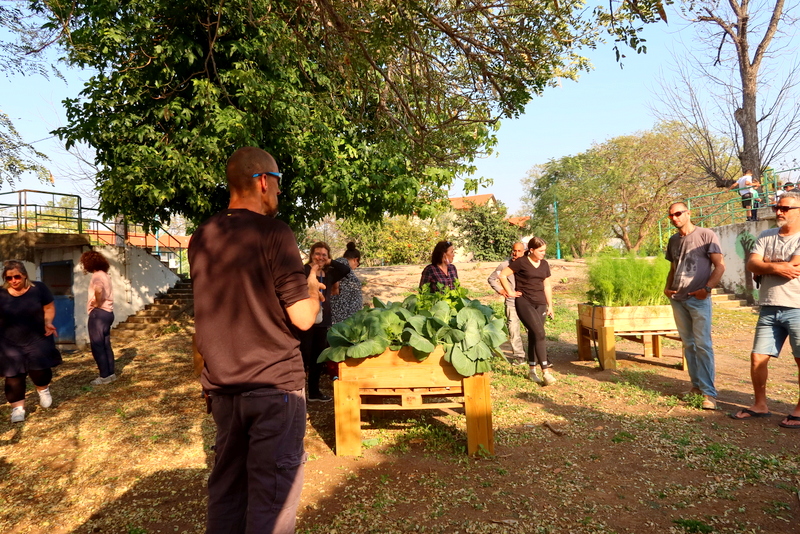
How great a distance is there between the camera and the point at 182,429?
5527 millimetres

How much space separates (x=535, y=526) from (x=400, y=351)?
165cm

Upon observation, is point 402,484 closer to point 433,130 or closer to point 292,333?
point 292,333

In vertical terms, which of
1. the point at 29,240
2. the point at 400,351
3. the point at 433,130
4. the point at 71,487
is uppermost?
the point at 433,130

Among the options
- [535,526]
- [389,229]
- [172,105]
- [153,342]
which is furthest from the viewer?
[389,229]

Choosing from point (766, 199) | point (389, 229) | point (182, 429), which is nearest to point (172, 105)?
point (182, 429)

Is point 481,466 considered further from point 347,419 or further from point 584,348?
point 584,348

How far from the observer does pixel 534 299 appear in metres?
6.67

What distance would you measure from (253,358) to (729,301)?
15.1 metres

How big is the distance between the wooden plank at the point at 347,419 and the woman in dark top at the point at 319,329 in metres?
1.42

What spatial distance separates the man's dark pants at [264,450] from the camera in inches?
80.6

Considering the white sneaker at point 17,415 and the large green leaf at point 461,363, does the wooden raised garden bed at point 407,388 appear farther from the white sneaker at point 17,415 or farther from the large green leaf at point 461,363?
the white sneaker at point 17,415

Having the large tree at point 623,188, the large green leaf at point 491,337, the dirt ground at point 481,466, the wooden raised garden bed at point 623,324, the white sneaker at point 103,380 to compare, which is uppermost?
the large tree at point 623,188

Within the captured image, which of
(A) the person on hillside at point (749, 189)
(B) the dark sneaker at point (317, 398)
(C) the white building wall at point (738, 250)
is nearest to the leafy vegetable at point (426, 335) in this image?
(B) the dark sneaker at point (317, 398)

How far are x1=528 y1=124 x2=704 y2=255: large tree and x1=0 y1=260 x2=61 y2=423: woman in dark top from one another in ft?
87.9
